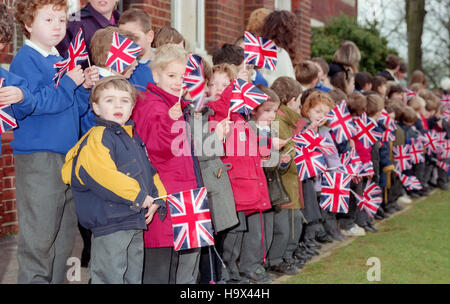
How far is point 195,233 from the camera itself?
4.07 m

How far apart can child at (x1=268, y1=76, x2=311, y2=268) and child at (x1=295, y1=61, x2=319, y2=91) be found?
1243 mm

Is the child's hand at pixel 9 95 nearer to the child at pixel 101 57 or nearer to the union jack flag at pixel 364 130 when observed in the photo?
the child at pixel 101 57

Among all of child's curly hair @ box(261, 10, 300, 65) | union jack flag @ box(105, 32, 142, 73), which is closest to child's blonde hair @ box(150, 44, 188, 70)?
union jack flag @ box(105, 32, 142, 73)

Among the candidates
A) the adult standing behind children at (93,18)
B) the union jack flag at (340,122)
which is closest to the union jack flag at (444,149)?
the union jack flag at (340,122)

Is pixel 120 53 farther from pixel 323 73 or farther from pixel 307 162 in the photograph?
pixel 323 73

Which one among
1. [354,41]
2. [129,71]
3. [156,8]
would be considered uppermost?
[354,41]

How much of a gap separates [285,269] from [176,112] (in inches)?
98.7

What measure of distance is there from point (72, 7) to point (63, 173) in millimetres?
3819

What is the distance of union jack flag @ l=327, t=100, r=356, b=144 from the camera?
23.1ft

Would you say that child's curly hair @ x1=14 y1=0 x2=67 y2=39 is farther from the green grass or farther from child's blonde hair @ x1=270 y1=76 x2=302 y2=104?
the green grass

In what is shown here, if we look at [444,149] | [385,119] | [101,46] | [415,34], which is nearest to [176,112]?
[101,46]

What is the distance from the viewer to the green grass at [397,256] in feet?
18.8

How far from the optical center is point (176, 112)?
4035mm

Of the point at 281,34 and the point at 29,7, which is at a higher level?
the point at 281,34
